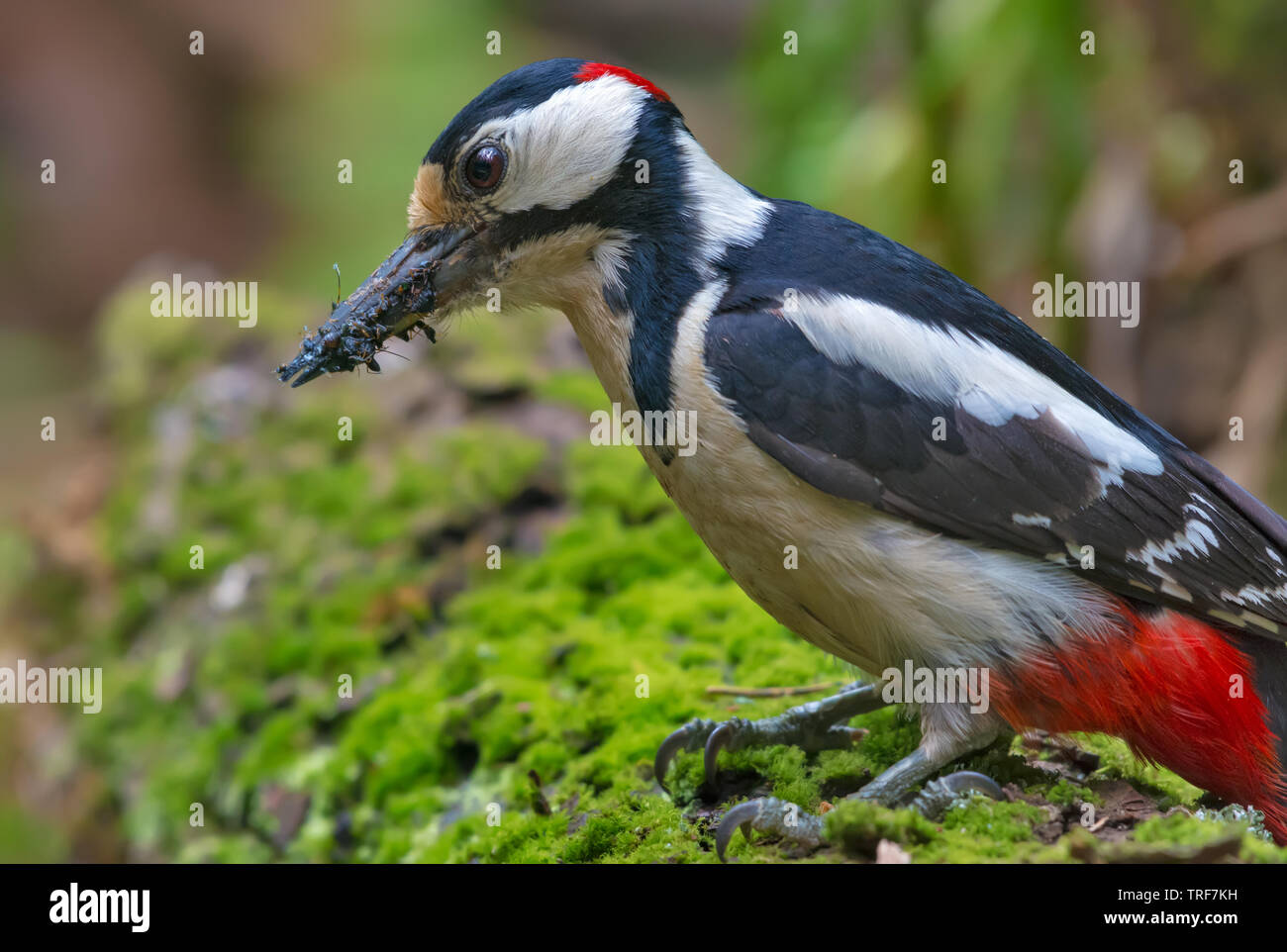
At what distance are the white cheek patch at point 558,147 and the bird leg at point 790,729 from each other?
1416 mm

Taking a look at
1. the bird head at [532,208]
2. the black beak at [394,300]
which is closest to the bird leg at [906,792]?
the bird head at [532,208]

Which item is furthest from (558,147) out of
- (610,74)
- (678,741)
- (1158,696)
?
(1158,696)

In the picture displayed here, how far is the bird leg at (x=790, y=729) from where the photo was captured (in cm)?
334

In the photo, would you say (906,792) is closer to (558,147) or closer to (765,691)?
(765,691)

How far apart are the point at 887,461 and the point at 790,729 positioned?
2.96ft

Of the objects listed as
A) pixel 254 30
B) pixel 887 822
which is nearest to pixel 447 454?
pixel 887 822

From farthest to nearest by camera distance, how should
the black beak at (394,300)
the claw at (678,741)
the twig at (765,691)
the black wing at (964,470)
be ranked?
the twig at (765,691)
the claw at (678,741)
the black beak at (394,300)
the black wing at (964,470)

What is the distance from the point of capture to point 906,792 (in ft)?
9.71

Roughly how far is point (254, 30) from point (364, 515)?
9.14m

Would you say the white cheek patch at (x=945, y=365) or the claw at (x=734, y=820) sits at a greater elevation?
the white cheek patch at (x=945, y=365)

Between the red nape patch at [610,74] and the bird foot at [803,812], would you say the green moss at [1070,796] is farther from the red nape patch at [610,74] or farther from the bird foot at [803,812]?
the red nape patch at [610,74]

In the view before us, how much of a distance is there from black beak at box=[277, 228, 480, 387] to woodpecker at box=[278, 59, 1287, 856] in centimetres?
1

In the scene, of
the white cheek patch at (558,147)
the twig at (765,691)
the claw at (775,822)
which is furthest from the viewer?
the twig at (765,691)

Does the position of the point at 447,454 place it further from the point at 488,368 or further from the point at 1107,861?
the point at 1107,861
